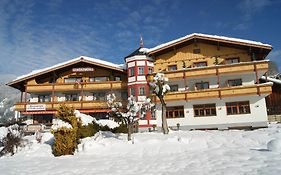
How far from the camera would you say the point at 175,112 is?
102 ft

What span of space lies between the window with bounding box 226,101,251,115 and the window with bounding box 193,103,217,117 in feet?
5.03

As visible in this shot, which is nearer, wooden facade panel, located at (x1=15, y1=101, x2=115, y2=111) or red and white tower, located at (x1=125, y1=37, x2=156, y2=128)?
red and white tower, located at (x1=125, y1=37, x2=156, y2=128)

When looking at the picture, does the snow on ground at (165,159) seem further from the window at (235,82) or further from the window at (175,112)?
the window at (235,82)

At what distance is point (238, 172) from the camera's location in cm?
826

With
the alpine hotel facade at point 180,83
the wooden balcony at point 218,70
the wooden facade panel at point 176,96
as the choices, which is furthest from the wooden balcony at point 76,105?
the wooden facade panel at point 176,96

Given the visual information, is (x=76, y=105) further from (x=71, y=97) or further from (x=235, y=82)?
(x=235, y=82)

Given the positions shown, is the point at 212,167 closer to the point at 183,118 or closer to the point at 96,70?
the point at 183,118

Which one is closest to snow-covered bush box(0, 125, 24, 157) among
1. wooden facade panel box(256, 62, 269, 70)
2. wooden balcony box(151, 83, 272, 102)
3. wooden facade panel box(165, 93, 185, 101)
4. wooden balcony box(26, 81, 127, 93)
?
wooden balcony box(151, 83, 272, 102)

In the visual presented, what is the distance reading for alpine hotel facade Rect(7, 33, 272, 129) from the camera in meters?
28.9

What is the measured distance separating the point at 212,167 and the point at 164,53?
84.6 ft

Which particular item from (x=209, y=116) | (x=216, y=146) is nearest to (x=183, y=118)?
(x=209, y=116)

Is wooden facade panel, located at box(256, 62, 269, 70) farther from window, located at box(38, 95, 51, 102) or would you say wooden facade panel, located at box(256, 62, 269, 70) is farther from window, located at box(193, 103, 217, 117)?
window, located at box(38, 95, 51, 102)

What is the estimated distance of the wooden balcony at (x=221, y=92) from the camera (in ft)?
90.2

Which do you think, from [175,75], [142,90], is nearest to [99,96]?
[142,90]
